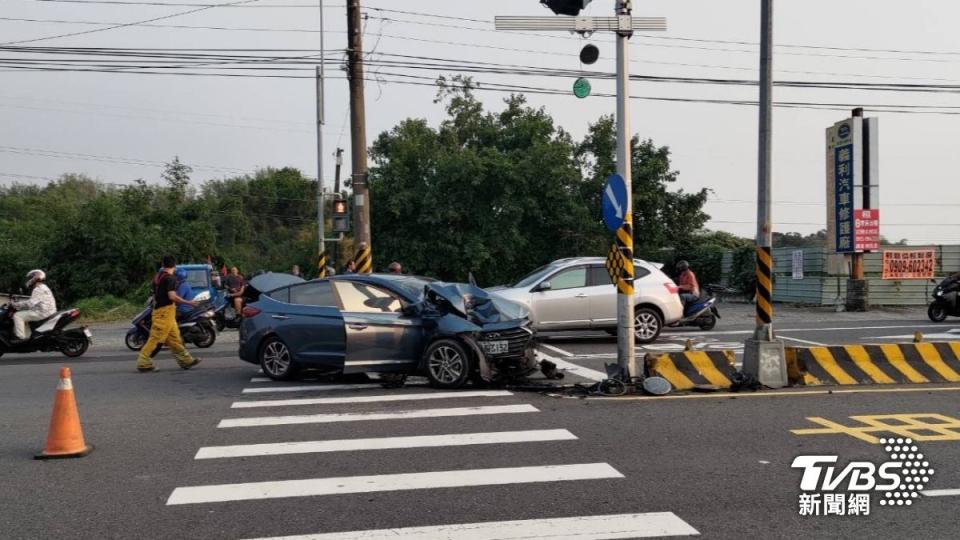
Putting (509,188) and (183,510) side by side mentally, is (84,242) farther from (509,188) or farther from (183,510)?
(183,510)

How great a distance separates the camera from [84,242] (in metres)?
33.3

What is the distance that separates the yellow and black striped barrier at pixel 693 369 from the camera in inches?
399

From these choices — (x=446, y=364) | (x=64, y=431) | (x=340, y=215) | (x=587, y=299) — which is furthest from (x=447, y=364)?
(x=340, y=215)

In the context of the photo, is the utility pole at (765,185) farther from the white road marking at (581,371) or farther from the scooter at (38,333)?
the scooter at (38,333)

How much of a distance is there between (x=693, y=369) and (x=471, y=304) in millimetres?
2985

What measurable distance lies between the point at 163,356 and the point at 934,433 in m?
12.7

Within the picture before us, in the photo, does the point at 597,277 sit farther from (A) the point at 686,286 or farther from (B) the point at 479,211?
(B) the point at 479,211

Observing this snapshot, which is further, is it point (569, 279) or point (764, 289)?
point (569, 279)

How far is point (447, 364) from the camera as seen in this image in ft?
34.1

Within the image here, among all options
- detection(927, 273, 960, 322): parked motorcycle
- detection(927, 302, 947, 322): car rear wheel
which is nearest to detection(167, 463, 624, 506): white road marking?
detection(927, 273, 960, 322): parked motorcycle

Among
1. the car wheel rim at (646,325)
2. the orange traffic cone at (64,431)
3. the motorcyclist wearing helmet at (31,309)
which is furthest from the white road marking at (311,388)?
the car wheel rim at (646,325)

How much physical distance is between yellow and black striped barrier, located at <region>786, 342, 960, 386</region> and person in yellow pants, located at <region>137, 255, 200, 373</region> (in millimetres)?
9029

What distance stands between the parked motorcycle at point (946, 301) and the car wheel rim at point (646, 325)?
27.4 feet

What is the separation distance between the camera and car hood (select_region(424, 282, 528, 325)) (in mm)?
10492
